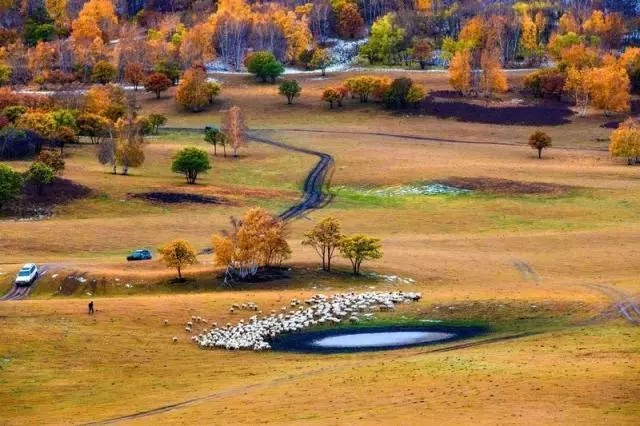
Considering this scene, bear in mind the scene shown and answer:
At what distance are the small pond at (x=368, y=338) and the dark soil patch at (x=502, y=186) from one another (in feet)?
186

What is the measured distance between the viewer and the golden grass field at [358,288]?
55.1m

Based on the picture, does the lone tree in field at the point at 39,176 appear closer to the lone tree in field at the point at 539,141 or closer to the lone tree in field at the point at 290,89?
the lone tree in field at the point at 539,141

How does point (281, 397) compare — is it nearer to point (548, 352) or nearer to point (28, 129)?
point (548, 352)

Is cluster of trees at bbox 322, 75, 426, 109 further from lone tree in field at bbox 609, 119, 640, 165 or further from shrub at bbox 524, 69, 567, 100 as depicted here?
lone tree in field at bbox 609, 119, 640, 165

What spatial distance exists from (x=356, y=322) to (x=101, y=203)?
50.4 metres

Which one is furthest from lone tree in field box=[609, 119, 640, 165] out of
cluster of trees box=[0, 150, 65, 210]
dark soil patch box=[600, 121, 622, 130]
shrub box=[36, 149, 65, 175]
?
shrub box=[36, 149, 65, 175]

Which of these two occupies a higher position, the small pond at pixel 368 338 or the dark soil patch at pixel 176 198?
the dark soil patch at pixel 176 198

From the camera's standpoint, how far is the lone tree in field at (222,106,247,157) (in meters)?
152

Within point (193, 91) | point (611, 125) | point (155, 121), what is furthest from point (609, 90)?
point (155, 121)

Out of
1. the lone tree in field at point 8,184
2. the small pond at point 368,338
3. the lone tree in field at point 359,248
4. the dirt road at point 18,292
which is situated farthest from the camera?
the lone tree in field at point 8,184

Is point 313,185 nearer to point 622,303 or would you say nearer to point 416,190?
point 416,190

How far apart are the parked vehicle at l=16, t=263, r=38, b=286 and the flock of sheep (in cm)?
1675

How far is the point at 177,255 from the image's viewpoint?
82625mm

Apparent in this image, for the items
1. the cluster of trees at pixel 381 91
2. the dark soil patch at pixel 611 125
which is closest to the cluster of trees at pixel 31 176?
the cluster of trees at pixel 381 91
